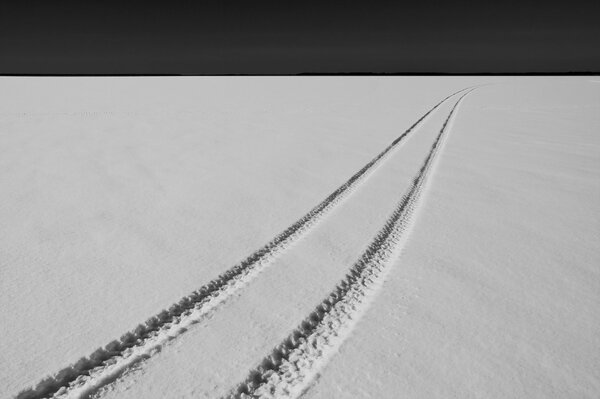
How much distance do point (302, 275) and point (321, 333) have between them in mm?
569

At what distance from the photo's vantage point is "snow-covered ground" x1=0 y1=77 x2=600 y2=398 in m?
1.74

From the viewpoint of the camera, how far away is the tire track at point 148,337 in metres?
1.64

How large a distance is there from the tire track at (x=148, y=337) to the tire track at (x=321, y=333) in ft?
1.57

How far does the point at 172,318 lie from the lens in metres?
2.07

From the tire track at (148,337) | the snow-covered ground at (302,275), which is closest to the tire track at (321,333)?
the snow-covered ground at (302,275)

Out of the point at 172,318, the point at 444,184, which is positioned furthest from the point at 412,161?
the point at 172,318

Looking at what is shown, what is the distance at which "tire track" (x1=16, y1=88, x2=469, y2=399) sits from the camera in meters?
1.64

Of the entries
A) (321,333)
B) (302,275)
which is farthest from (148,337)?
(302,275)

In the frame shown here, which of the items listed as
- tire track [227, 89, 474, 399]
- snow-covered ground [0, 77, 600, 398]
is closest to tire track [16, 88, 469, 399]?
snow-covered ground [0, 77, 600, 398]

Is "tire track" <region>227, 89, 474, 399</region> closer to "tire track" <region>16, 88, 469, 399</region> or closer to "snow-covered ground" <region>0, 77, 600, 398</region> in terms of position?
"snow-covered ground" <region>0, 77, 600, 398</region>

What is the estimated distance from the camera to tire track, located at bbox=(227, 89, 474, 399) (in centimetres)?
166

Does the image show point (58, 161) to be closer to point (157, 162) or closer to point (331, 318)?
point (157, 162)

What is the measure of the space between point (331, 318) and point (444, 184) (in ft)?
9.64

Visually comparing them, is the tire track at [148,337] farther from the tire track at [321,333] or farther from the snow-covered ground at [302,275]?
the tire track at [321,333]
